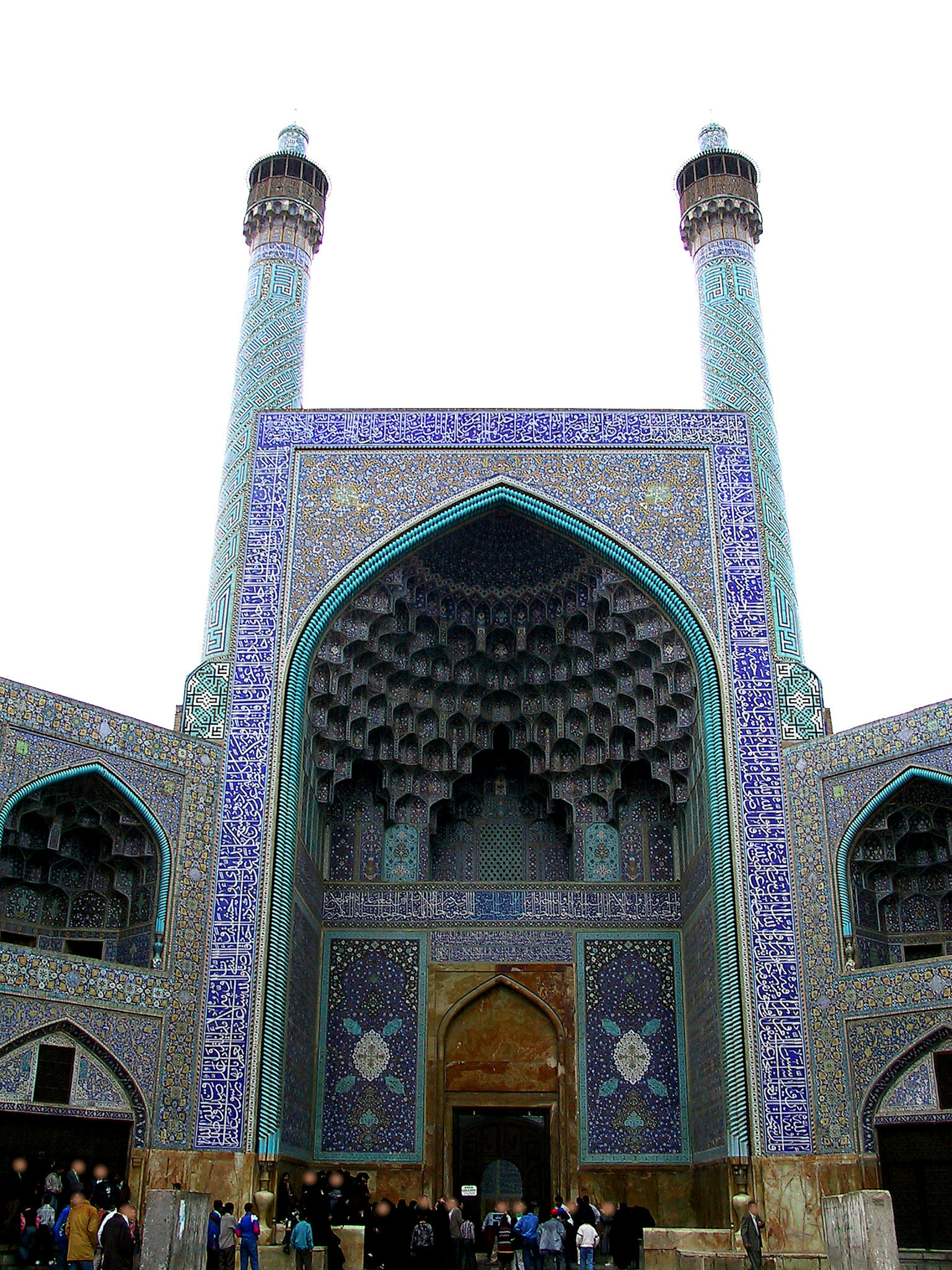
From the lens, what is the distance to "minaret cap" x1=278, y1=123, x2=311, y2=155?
14578mm

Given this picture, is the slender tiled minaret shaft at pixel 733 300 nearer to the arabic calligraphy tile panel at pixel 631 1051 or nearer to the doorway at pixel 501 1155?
the arabic calligraphy tile panel at pixel 631 1051

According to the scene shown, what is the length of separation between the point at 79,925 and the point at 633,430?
6310mm

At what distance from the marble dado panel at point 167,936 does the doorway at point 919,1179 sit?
16.1 ft

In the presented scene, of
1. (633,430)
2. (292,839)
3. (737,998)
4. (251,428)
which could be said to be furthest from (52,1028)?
(633,430)

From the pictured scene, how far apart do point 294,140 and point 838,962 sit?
10.7 meters

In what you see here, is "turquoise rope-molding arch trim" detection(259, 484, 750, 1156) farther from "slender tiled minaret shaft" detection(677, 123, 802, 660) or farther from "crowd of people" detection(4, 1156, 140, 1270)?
"slender tiled minaret shaft" detection(677, 123, 802, 660)

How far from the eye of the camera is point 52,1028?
28.7ft

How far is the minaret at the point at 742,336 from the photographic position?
10.9 m

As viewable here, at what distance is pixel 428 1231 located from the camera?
28.7 feet

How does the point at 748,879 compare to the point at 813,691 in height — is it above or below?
below

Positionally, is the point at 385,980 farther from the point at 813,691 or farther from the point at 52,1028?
the point at 813,691

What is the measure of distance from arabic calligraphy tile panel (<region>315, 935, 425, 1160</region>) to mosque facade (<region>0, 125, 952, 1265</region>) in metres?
0.03

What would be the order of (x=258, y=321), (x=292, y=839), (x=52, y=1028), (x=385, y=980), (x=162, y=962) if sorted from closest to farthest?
1. (x=52, y=1028)
2. (x=162, y=962)
3. (x=292, y=839)
4. (x=385, y=980)
5. (x=258, y=321)

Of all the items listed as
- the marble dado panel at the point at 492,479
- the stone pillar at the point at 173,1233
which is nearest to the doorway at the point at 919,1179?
the marble dado panel at the point at 492,479
